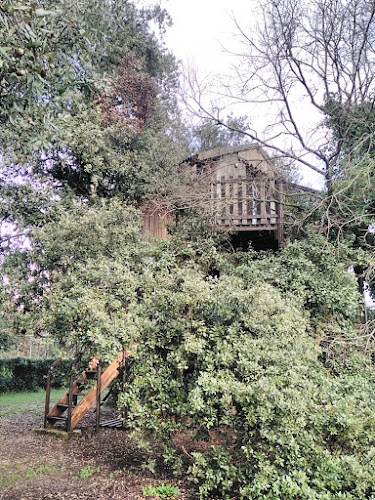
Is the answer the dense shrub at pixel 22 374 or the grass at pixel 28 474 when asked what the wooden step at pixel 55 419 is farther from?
the dense shrub at pixel 22 374

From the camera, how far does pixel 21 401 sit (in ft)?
42.0

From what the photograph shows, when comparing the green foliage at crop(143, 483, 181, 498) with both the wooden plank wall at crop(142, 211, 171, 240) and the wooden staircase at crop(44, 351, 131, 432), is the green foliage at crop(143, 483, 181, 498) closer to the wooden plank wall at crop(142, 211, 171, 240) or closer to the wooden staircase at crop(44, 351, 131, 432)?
the wooden staircase at crop(44, 351, 131, 432)

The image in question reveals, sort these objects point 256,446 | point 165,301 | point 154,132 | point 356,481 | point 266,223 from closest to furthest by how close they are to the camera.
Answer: point 356,481, point 256,446, point 165,301, point 266,223, point 154,132

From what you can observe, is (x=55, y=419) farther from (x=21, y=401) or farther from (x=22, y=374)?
(x=22, y=374)

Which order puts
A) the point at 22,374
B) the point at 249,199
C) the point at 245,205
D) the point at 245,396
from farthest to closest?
the point at 22,374 < the point at 245,205 < the point at 249,199 < the point at 245,396

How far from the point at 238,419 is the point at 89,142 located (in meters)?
7.35

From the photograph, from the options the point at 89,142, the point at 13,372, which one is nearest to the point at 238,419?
the point at 89,142

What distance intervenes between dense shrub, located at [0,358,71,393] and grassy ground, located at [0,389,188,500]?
759cm

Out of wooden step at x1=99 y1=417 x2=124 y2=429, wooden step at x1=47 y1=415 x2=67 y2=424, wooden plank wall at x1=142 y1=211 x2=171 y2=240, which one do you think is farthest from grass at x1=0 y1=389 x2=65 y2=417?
wooden plank wall at x1=142 y1=211 x2=171 y2=240

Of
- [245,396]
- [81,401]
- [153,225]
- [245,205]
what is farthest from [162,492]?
[153,225]

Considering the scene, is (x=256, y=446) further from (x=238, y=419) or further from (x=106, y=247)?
(x=106, y=247)

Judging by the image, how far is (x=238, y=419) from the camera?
4133mm

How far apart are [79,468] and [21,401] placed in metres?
8.62

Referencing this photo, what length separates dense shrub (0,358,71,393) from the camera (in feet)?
48.5
